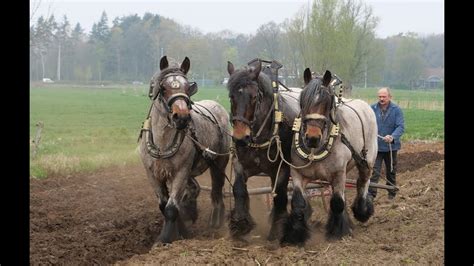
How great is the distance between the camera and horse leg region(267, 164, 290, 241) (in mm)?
6562

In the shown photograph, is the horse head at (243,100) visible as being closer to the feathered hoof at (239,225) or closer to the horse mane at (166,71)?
the horse mane at (166,71)

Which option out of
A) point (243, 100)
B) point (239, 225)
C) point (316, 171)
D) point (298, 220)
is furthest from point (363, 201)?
point (243, 100)

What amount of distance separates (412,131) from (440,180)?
47.4 ft

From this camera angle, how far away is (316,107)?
5.80 meters

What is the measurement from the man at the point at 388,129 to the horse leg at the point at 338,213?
8.40ft

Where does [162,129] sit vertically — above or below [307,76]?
below

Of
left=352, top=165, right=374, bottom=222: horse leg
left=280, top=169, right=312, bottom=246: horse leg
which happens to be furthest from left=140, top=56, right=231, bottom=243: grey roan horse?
left=352, top=165, right=374, bottom=222: horse leg

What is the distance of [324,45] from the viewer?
23.9 m

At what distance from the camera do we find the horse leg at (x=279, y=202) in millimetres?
6562

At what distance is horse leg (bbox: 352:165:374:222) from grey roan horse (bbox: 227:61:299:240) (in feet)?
3.62

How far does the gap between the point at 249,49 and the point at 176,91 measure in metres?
16.8

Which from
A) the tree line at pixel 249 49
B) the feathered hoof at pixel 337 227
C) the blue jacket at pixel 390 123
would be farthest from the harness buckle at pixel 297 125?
the tree line at pixel 249 49

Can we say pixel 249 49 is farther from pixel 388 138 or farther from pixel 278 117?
pixel 278 117

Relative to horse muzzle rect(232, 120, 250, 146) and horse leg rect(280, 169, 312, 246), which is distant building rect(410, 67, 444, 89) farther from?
horse muzzle rect(232, 120, 250, 146)
